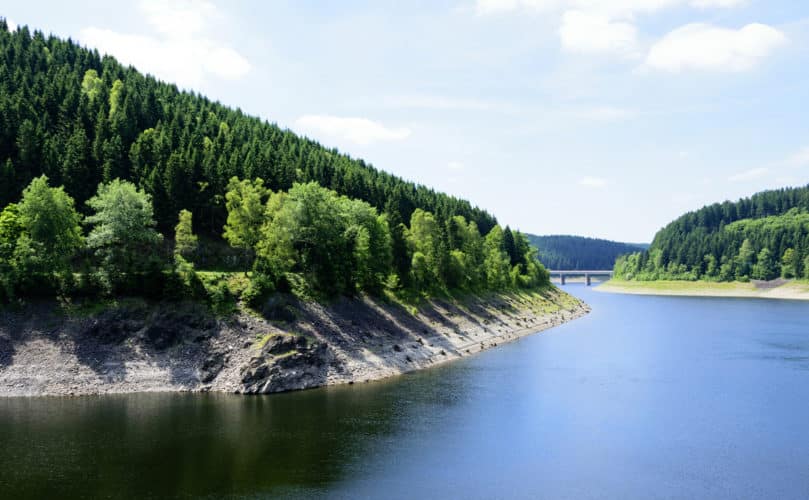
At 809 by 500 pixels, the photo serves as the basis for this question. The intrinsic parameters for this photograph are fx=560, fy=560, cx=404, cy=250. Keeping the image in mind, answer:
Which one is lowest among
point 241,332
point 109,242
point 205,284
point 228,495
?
point 228,495

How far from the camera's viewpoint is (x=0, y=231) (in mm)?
69875

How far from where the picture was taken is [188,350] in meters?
64.2

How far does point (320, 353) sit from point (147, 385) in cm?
1894

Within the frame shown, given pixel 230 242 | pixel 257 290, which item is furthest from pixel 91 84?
pixel 257 290

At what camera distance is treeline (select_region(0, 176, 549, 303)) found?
68312mm

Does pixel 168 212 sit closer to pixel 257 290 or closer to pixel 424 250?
pixel 257 290

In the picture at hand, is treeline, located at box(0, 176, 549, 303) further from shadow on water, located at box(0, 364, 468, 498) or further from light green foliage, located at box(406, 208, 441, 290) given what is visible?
shadow on water, located at box(0, 364, 468, 498)

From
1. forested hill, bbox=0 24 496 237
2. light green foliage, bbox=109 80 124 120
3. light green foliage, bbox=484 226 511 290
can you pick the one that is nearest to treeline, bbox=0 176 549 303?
forested hill, bbox=0 24 496 237

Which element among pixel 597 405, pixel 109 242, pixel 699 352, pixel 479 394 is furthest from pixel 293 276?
pixel 699 352

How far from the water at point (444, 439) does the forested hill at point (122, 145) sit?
156 ft

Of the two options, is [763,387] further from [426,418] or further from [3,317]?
[3,317]

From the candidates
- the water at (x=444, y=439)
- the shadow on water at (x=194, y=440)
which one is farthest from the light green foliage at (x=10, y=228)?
the water at (x=444, y=439)

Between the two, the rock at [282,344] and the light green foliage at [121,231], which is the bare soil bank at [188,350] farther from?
the light green foliage at [121,231]

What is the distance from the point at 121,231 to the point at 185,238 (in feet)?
46.6
